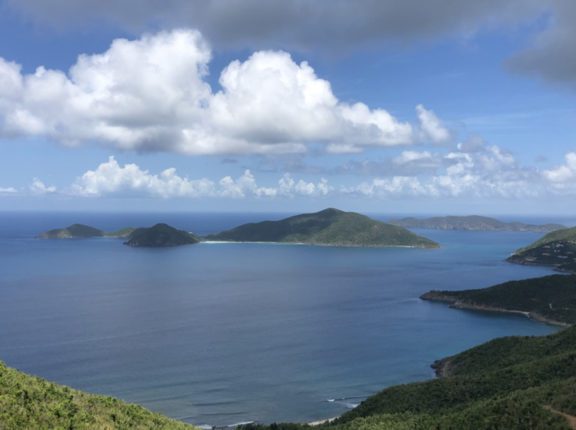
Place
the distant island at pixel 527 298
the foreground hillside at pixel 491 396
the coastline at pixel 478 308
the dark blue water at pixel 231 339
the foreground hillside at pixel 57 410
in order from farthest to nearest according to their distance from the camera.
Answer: the distant island at pixel 527 298 → the coastline at pixel 478 308 → the dark blue water at pixel 231 339 → the foreground hillside at pixel 491 396 → the foreground hillside at pixel 57 410

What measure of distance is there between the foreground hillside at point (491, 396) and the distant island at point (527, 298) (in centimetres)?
5977

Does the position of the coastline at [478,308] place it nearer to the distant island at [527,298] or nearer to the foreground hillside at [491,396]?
the distant island at [527,298]

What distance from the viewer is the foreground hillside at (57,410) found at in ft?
86.4

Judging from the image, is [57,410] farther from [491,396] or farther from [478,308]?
[478,308]

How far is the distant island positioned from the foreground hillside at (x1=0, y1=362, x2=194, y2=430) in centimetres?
12637

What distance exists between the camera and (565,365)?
5822 centimetres

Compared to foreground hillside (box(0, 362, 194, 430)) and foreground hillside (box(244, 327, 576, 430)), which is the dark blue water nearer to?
foreground hillside (box(244, 327, 576, 430))

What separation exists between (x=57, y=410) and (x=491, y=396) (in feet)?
154

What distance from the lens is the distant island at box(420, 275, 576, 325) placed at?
447ft

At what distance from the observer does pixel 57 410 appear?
29.2 metres

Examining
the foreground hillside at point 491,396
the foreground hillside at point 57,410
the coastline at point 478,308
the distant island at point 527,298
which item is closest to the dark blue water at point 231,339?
the coastline at point 478,308

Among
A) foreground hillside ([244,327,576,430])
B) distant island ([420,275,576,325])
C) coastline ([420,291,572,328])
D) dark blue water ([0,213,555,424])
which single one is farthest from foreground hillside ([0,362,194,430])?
distant island ([420,275,576,325])

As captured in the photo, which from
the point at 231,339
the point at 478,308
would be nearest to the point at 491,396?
the point at 231,339

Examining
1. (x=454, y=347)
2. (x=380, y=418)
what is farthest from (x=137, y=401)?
(x=454, y=347)
